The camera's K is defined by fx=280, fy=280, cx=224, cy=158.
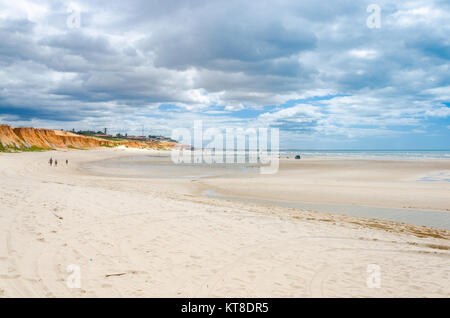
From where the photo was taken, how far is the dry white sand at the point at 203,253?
5.05m

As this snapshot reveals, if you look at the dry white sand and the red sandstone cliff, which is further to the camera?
the red sandstone cliff

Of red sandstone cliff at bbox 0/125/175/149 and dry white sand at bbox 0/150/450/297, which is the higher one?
red sandstone cliff at bbox 0/125/175/149

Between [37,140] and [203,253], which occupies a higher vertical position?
[37,140]

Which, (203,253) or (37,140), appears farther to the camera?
(37,140)

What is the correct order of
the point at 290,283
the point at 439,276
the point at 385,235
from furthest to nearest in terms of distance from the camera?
the point at 385,235, the point at 439,276, the point at 290,283

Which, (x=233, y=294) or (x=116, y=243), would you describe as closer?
(x=233, y=294)

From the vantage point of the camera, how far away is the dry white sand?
5051mm

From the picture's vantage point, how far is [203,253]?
6.69 meters

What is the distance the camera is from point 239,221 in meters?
9.82
